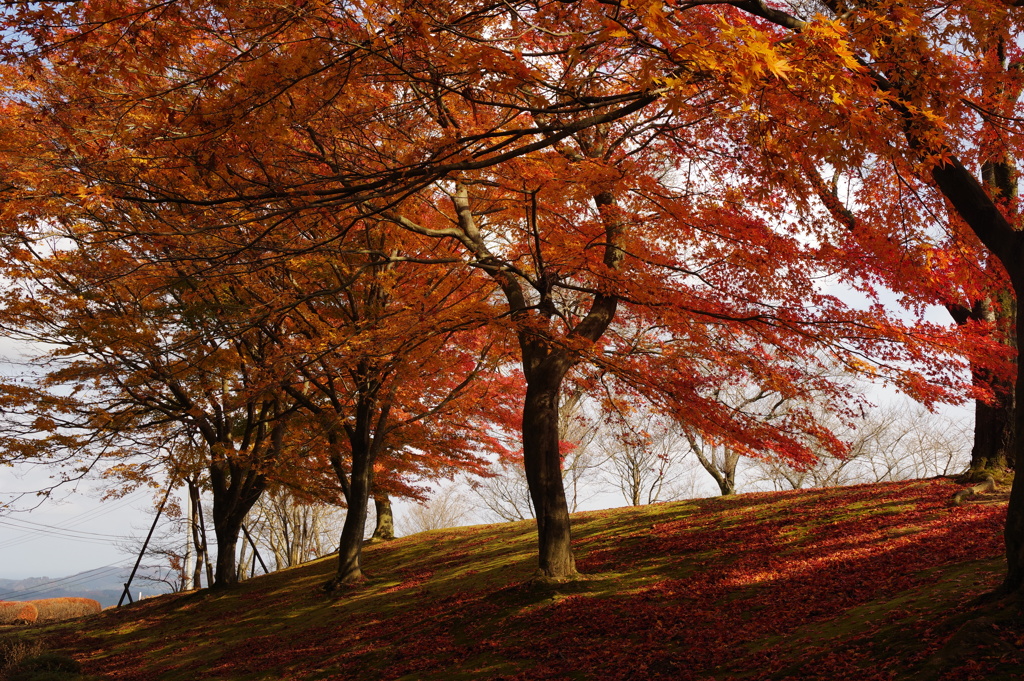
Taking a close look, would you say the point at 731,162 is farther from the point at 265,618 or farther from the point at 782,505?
the point at 265,618

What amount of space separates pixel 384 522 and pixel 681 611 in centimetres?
1604

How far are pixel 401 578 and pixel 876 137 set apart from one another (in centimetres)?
1208

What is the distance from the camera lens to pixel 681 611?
739cm

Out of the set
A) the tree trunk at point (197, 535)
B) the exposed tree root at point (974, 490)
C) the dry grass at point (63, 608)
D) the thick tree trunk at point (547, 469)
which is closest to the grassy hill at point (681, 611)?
the exposed tree root at point (974, 490)

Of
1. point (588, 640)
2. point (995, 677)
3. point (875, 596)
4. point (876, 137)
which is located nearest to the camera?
point (995, 677)

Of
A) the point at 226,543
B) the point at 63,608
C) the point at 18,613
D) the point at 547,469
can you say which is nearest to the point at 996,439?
the point at 547,469

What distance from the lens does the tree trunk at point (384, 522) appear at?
70.5 ft

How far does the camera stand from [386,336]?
32.1 ft

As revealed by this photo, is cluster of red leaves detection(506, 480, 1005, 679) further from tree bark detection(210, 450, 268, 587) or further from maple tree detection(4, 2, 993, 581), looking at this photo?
tree bark detection(210, 450, 268, 587)

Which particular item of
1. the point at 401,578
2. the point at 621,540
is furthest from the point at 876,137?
the point at 401,578

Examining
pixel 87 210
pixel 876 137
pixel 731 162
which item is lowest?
pixel 876 137

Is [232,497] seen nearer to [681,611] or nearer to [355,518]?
[355,518]

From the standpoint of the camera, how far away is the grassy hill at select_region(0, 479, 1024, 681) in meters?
5.42

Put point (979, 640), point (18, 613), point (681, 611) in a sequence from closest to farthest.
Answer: point (979, 640) → point (681, 611) → point (18, 613)
